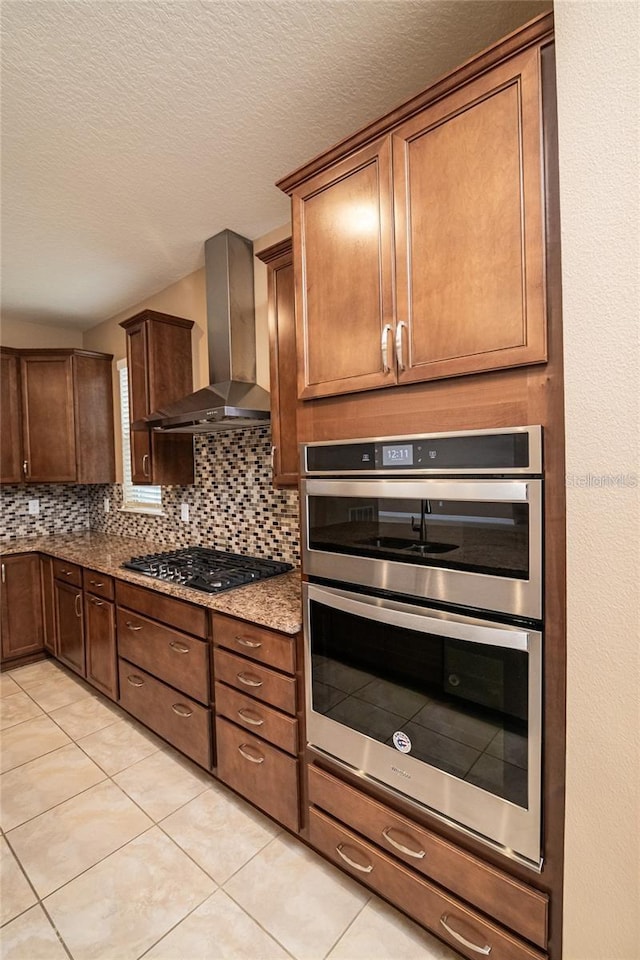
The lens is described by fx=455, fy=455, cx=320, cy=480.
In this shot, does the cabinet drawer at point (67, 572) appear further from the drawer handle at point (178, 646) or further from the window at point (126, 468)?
the drawer handle at point (178, 646)

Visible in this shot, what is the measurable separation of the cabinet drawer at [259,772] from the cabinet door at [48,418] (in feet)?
8.82

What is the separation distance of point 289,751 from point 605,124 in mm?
2059

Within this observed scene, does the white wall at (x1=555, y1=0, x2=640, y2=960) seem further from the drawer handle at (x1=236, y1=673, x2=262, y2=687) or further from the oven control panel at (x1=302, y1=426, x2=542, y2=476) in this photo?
the drawer handle at (x1=236, y1=673, x2=262, y2=687)

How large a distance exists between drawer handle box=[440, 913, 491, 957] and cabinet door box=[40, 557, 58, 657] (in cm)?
312

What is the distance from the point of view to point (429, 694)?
1.33 meters

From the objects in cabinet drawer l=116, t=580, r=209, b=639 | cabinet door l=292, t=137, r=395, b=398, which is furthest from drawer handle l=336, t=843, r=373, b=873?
cabinet door l=292, t=137, r=395, b=398

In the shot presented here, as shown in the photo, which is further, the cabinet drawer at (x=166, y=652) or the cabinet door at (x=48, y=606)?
the cabinet door at (x=48, y=606)

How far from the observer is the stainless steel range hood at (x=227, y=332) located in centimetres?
248

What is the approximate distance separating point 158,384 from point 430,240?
2220mm

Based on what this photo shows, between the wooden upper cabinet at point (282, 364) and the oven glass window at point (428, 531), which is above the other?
the wooden upper cabinet at point (282, 364)

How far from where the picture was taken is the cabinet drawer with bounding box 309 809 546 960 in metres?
1.25

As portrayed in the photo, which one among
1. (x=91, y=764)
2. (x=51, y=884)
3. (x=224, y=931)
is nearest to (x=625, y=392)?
(x=224, y=931)

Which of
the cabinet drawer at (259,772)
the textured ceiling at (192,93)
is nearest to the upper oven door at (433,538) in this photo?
the cabinet drawer at (259,772)

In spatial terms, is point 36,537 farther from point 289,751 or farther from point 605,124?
point 605,124
